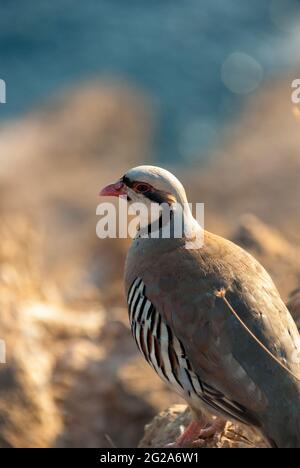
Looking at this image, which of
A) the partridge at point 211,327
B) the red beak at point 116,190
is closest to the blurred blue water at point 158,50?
the red beak at point 116,190

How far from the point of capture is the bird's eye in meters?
5.88

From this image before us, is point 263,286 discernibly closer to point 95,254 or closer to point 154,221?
point 154,221

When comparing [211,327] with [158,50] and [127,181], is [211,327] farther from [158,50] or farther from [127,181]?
[158,50]

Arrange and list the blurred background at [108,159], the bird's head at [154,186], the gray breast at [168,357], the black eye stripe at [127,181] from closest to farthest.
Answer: the gray breast at [168,357] → the bird's head at [154,186] → the black eye stripe at [127,181] → the blurred background at [108,159]

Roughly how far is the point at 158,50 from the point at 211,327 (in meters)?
19.2

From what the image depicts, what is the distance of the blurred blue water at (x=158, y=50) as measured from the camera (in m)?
21.0

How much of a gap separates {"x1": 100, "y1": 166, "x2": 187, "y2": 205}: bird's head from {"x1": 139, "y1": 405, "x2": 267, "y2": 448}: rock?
149 centimetres

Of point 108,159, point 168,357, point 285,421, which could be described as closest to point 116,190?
point 168,357

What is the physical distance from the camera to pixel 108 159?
1797 centimetres

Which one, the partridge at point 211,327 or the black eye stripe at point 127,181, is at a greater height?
the black eye stripe at point 127,181

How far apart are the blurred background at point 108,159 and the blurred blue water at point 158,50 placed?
2.1 inches

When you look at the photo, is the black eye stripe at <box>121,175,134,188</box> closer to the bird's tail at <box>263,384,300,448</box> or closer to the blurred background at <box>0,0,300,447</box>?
the blurred background at <box>0,0,300,447</box>

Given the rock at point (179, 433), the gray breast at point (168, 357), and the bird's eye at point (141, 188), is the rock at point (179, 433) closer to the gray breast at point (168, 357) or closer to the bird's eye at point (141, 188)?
the gray breast at point (168, 357)

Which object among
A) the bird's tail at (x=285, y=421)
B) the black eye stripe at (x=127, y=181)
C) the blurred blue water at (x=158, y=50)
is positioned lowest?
the bird's tail at (x=285, y=421)
